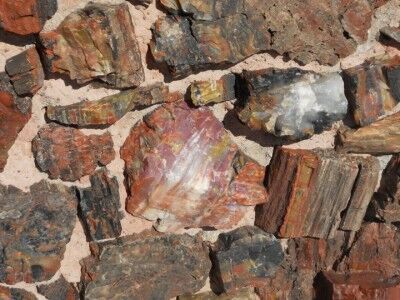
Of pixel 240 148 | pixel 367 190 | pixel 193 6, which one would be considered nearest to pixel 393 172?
pixel 367 190

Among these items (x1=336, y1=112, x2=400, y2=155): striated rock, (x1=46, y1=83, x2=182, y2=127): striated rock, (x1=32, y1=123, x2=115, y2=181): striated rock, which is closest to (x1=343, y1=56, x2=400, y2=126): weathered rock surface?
(x1=336, y1=112, x2=400, y2=155): striated rock

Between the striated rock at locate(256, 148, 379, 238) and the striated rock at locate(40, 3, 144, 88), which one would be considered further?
the striated rock at locate(256, 148, 379, 238)

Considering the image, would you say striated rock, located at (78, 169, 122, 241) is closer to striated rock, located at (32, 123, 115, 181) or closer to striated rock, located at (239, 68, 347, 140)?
striated rock, located at (32, 123, 115, 181)

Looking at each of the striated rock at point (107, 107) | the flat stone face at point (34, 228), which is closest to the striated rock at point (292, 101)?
the striated rock at point (107, 107)

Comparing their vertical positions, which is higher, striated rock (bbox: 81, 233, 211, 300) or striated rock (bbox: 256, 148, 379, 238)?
striated rock (bbox: 256, 148, 379, 238)

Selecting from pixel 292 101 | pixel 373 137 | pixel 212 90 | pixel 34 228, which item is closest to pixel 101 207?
pixel 34 228

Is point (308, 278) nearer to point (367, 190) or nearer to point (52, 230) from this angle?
point (367, 190)

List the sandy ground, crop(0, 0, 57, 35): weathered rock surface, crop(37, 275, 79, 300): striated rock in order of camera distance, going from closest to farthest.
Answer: crop(0, 0, 57, 35): weathered rock surface < the sandy ground < crop(37, 275, 79, 300): striated rock
